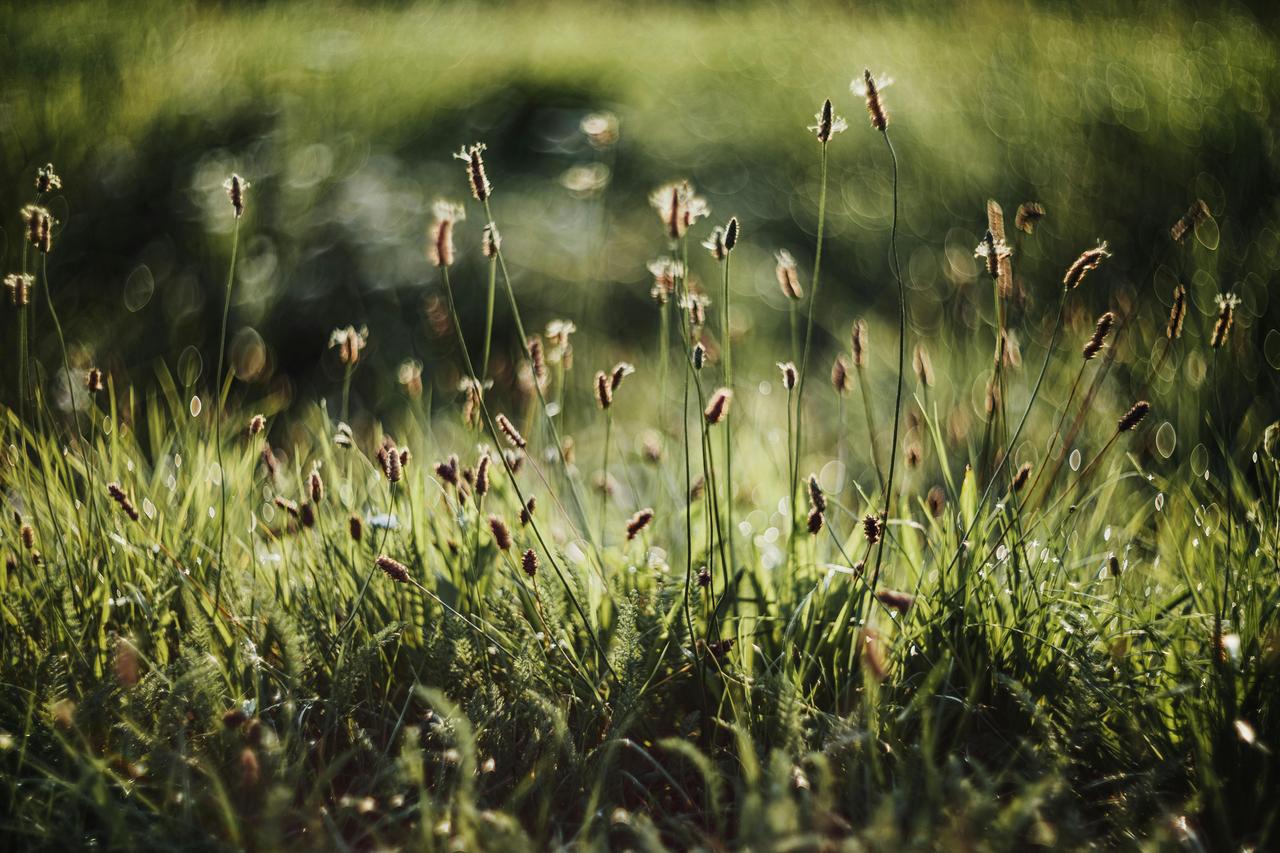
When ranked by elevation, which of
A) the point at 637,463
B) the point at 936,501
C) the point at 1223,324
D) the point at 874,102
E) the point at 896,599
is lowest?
the point at 637,463

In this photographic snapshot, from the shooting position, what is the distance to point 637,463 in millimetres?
2820

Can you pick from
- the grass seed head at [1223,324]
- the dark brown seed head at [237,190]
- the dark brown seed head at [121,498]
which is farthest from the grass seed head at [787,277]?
the dark brown seed head at [121,498]

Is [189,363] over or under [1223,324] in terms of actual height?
under

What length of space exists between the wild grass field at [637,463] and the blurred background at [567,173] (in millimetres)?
26

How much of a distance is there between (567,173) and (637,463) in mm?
991

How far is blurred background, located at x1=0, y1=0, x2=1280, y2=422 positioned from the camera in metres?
3.60

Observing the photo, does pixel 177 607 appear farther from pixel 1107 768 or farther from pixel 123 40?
pixel 123 40

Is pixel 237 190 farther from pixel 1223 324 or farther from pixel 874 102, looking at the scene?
pixel 1223 324

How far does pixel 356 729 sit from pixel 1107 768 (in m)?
1.13

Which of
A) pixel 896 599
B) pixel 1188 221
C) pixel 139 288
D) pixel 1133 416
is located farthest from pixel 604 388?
pixel 139 288

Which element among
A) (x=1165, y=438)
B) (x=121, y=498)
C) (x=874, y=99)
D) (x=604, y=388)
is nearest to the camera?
(x=874, y=99)

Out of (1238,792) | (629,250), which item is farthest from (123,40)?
(1238,792)

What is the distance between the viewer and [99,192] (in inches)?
159

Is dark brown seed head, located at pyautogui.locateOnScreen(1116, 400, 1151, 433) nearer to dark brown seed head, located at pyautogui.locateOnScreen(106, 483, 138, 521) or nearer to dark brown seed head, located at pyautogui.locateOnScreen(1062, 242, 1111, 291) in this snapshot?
dark brown seed head, located at pyautogui.locateOnScreen(1062, 242, 1111, 291)
